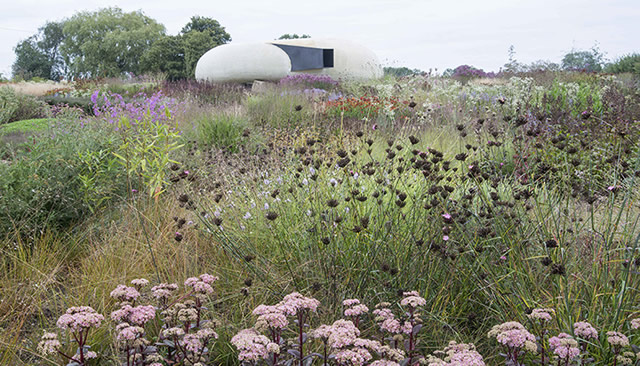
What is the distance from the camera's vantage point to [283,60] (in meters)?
22.4

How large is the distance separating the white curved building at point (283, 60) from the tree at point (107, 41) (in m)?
16.6

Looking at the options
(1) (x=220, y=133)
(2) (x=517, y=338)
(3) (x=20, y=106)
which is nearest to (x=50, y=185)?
(1) (x=220, y=133)

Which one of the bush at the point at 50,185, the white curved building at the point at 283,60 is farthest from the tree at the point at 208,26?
the bush at the point at 50,185

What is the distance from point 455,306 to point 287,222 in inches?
45.2

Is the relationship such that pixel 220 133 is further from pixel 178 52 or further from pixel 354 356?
pixel 178 52

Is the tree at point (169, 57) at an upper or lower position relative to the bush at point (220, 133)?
upper

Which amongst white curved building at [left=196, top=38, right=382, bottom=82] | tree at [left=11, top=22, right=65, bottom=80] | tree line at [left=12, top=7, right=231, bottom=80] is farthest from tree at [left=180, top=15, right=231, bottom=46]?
tree at [left=11, top=22, right=65, bottom=80]

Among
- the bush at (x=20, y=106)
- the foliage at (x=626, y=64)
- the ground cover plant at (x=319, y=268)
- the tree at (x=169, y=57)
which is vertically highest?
the tree at (x=169, y=57)

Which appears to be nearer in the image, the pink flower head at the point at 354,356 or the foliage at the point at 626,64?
the pink flower head at the point at 354,356

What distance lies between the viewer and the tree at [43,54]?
178 feet

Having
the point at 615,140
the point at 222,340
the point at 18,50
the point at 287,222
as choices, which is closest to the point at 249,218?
the point at 287,222

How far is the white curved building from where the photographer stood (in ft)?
71.8

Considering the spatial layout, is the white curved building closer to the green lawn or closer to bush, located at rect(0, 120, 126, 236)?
the green lawn

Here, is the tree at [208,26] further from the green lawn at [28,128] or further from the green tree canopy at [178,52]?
the green lawn at [28,128]
